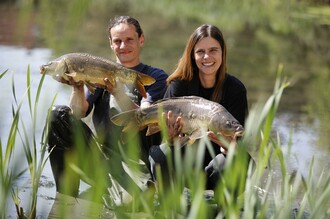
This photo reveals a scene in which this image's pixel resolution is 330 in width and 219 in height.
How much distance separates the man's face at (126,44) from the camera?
16.5 feet

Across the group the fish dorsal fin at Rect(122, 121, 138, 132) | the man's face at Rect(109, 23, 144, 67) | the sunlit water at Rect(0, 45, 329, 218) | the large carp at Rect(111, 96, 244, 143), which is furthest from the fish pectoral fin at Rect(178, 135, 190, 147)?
the man's face at Rect(109, 23, 144, 67)

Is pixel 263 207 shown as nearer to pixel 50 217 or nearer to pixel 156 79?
pixel 50 217

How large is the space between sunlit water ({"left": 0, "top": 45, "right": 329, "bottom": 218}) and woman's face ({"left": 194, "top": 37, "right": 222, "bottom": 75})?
739mm

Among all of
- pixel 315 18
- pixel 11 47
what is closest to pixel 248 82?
pixel 11 47

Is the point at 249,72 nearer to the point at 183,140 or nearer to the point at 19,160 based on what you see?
the point at 183,140

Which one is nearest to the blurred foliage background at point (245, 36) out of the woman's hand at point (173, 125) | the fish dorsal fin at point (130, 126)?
the fish dorsal fin at point (130, 126)

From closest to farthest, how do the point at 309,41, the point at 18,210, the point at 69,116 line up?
the point at 18,210 < the point at 69,116 < the point at 309,41

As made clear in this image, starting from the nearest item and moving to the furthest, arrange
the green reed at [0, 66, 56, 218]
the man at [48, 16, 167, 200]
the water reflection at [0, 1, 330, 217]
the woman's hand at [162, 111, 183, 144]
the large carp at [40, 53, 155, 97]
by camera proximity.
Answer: the green reed at [0, 66, 56, 218], the woman's hand at [162, 111, 183, 144], the large carp at [40, 53, 155, 97], the man at [48, 16, 167, 200], the water reflection at [0, 1, 330, 217]

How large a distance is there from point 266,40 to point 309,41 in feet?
2.62

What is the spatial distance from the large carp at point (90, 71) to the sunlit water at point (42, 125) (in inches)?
5.1

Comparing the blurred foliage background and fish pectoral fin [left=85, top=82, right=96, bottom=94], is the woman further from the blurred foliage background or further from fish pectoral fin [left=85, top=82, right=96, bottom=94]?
the blurred foliage background

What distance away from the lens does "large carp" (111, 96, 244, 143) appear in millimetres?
4004

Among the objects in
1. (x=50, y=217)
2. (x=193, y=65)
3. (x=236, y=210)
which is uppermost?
(x=193, y=65)

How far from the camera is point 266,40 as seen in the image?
16.0 meters
